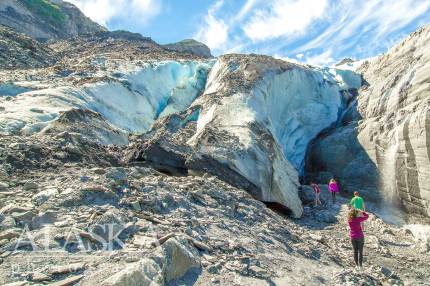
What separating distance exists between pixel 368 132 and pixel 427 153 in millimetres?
5137

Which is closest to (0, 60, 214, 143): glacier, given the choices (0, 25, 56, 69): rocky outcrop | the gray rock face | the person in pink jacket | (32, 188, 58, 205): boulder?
(0, 25, 56, 69): rocky outcrop

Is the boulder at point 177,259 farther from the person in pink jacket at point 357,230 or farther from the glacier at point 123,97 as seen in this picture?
the glacier at point 123,97

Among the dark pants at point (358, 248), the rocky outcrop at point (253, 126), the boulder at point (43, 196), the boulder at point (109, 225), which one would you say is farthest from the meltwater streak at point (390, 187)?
the boulder at point (43, 196)

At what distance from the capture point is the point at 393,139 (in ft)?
66.1

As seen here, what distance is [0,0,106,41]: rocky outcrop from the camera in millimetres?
56125

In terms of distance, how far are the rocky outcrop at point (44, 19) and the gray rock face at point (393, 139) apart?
45.2 metres

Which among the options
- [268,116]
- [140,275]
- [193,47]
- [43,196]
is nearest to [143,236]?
[140,275]

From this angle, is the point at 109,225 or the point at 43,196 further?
the point at 43,196

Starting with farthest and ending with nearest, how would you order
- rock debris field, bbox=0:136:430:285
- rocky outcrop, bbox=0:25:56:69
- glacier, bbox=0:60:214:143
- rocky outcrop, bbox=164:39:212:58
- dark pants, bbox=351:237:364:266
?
rocky outcrop, bbox=164:39:212:58 < rocky outcrop, bbox=0:25:56:69 < glacier, bbox=0:60:214:143 < dark pants, bbox=351:237:364:266 < rock debris field, bbox=0:136:430:285

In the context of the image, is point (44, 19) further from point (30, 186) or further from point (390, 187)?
point (30, 186)

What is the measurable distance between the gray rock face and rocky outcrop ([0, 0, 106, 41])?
45.2 m

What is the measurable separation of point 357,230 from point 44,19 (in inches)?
2518

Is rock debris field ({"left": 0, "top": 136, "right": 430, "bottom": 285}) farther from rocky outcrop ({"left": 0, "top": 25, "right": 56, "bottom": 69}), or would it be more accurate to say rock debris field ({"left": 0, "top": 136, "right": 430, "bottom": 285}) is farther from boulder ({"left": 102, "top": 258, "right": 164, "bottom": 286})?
rocky outcrop ({"left": 0, "top": 25, "right": 56, "bottom": 69})

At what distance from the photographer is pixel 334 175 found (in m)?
23.4
